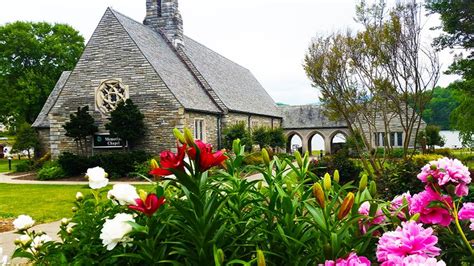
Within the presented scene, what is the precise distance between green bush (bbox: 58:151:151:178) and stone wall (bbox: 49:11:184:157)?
158 centimetres

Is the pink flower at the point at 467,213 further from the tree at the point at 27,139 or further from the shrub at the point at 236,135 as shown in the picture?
the tree at the point at 27,139

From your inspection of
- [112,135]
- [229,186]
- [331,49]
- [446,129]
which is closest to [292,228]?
[229,186]

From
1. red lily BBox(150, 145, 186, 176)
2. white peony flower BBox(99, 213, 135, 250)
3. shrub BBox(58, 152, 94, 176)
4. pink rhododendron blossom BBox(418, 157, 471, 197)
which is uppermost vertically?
red lily BBox(150, 145, 186, 176)

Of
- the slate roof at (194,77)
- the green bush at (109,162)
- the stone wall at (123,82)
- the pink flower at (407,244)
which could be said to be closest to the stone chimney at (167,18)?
the slate roof at (194,77)

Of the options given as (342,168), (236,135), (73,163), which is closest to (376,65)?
(342,168)

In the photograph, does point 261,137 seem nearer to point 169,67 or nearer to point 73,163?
point 169,67

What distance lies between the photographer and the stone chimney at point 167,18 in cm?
2961

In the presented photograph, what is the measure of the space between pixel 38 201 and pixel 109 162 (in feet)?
23.2

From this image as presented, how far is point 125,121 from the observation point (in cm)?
2164

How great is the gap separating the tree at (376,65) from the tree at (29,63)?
37.9m

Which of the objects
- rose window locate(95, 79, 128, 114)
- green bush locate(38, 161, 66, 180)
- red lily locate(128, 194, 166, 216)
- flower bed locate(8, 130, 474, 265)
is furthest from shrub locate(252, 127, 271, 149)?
red lily locate(128, 194, 166, 216)

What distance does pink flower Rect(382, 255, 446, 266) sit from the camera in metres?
1.52

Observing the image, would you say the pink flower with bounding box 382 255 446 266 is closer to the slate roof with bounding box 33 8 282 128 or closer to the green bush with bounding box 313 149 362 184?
the green bush with bounding box 313 149 362 184

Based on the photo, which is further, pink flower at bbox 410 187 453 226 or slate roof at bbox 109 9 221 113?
slate roof at bbox 109 9 221 113
